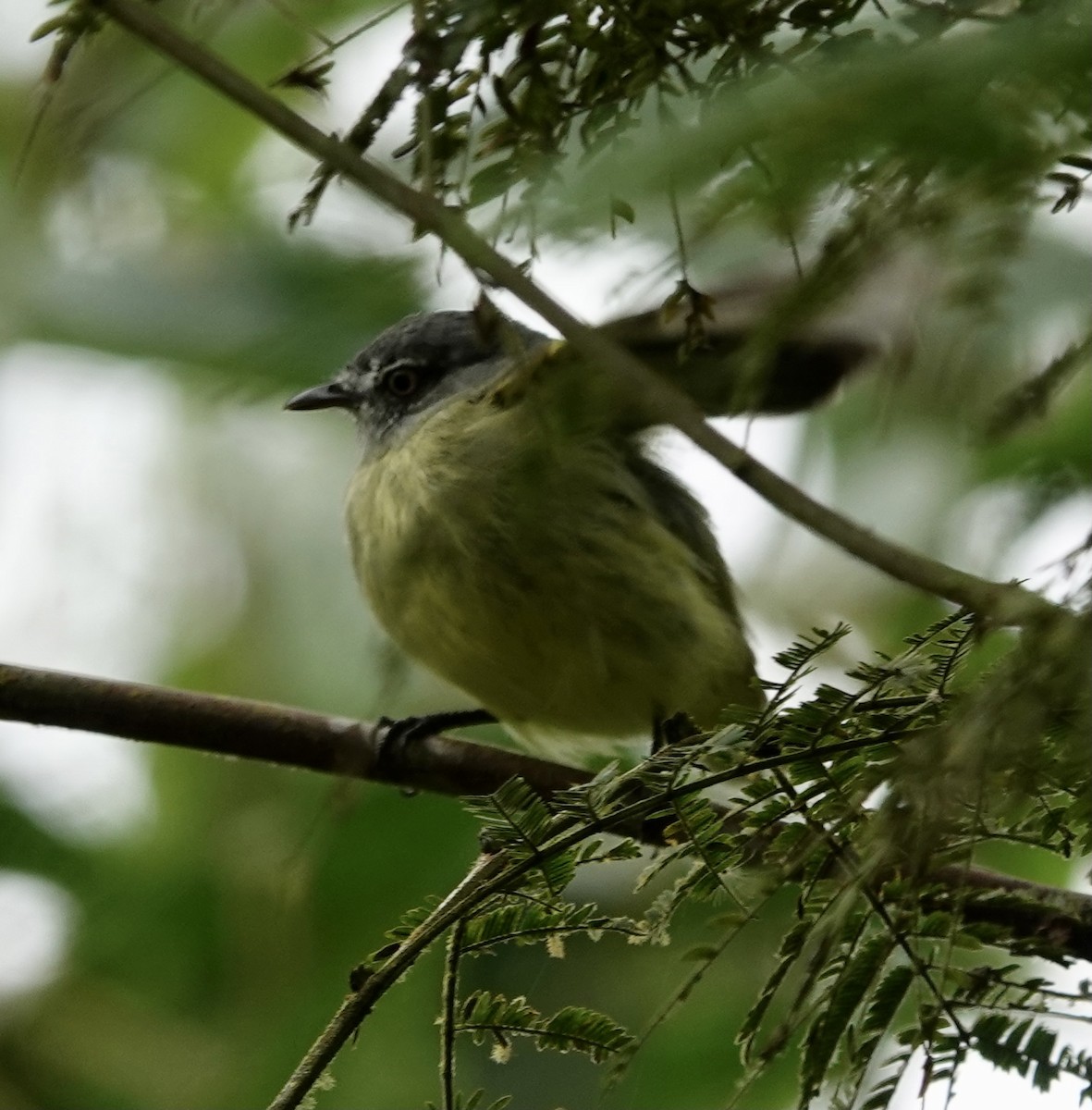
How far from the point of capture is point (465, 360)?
4.44m

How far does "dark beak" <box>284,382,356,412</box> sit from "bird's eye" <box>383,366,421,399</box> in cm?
11

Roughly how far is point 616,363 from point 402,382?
320 cm

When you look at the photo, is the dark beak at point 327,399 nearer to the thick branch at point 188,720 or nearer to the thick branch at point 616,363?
the thick branch at point 188,720

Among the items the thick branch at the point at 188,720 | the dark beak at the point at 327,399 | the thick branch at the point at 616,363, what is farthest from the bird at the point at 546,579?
the thick branch at the point at 616,363

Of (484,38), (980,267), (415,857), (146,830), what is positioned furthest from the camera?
(146,830)

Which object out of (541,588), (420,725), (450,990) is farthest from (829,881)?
(420,725)

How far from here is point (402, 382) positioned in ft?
14.6

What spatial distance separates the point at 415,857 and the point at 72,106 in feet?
8.85

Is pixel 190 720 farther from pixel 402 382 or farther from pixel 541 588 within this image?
pixel 402 382

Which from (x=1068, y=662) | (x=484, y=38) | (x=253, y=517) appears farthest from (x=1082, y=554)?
(x=253, y=517)

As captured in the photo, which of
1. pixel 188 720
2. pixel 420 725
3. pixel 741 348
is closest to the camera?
pixel 741 348

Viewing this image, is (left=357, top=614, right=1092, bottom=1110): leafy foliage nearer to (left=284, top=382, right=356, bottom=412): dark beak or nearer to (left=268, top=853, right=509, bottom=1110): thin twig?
(left=268, top=853, right=509, bottom=1110): thin twig

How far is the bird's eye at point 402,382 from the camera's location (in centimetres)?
444

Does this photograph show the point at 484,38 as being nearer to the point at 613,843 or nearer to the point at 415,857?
the point at 613,843
